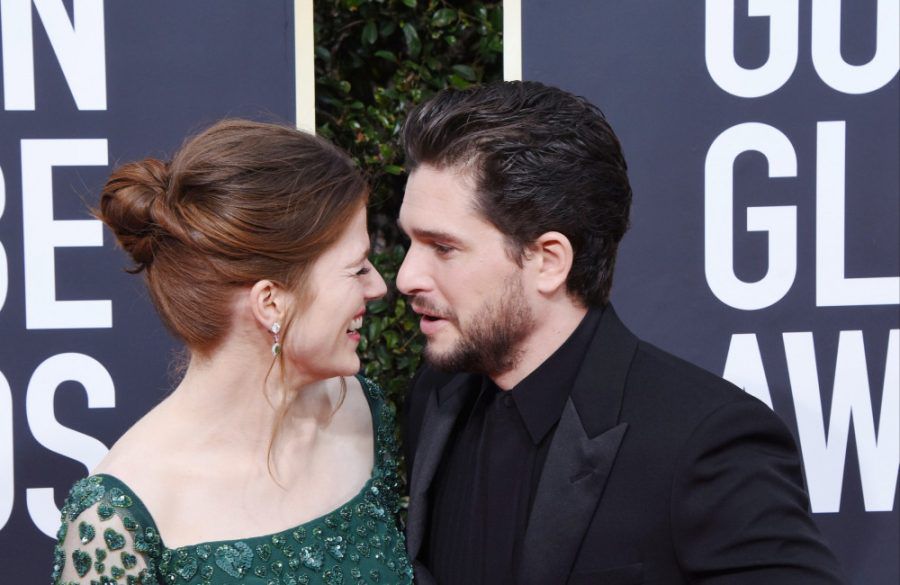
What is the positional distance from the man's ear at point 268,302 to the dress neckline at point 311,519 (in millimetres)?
350

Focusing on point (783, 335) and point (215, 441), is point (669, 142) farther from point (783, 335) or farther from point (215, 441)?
point (215, 441)

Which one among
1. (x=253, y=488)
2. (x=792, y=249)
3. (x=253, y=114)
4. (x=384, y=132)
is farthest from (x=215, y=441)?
(x=792, y=249)

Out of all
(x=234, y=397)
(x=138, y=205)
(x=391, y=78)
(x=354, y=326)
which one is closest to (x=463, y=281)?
(x=354, y=326)

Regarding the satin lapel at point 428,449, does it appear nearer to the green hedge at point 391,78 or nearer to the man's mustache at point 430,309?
the man's mustache at point 430,309

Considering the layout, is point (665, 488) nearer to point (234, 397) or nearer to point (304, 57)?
point (234, 397)

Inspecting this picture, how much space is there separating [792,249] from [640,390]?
956mm

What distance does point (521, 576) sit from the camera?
5.37ft

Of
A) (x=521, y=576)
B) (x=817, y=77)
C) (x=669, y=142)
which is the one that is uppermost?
(x=817, y=77)

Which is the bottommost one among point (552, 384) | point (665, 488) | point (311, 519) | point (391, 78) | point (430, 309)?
point (311, 519)

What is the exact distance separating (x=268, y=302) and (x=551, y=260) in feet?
1.65

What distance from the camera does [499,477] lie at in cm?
181

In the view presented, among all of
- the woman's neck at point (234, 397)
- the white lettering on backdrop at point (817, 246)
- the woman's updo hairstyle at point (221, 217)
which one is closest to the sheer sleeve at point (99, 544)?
the woman's neck at point (234, 397)

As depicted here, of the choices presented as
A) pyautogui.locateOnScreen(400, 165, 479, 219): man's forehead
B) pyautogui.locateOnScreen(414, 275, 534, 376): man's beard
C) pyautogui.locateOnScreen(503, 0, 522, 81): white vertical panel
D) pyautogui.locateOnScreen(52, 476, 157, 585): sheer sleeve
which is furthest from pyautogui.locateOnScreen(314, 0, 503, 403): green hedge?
pyautogui.locateOnScreen(52, 476, 157, 585): sheer sleeve

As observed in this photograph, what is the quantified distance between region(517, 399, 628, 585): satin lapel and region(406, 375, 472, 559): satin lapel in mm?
310
